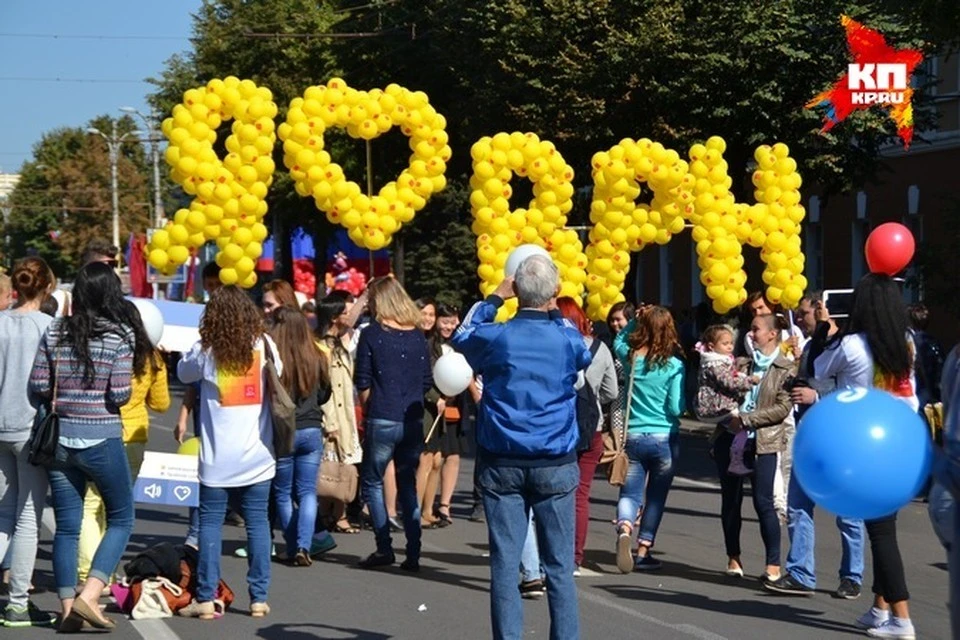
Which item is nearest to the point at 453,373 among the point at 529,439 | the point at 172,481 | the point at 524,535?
the point at 529,439

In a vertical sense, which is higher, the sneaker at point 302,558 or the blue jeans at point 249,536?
the blue jeans at point 249,536

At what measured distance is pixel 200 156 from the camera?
45.3 ft

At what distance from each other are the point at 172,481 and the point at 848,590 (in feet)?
14.4

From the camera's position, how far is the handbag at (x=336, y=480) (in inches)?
468

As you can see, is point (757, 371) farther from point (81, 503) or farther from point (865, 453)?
point (865, 453)

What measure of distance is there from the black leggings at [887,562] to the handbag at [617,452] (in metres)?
2.39

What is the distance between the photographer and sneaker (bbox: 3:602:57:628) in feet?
28.6

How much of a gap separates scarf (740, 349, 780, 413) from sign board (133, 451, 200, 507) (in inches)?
141

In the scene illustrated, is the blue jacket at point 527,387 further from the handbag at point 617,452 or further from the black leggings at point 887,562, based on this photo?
the handbag at point 617,452

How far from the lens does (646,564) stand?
10969mm

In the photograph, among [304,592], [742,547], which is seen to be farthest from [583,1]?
[304,592]

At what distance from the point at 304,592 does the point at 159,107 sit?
1524 inches

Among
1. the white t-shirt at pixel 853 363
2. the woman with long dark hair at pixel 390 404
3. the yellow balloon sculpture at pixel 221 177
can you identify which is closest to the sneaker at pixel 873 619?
the white t-shirt at pixel 853 363

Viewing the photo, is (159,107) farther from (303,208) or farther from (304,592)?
(304,592)
